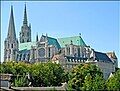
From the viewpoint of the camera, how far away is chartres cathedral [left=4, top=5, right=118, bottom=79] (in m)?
117

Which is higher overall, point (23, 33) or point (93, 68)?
point (23, 33)

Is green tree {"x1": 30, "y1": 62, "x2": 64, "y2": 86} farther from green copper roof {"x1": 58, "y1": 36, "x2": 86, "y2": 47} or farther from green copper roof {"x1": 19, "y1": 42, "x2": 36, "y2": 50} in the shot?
green copper roof {"x1": 19, "y1": 42, "x2": 36, "y2": 50}

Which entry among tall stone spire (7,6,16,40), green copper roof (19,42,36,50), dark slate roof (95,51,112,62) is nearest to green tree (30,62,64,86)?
dark slate roof (95,51,112,62)

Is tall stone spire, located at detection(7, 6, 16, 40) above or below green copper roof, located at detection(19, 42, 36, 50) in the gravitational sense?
above

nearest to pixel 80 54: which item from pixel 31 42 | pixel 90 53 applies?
pixel 90 53

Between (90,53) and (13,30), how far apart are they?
31.8m

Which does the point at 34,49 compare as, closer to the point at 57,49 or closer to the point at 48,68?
the point at 57,49

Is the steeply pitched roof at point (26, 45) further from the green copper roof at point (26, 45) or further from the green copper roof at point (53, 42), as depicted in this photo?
the green copper roof at point (53, 42)

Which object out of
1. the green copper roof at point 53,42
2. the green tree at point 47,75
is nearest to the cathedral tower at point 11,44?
the green copper roof at point 53,42

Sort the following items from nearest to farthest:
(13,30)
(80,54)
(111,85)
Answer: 1. (111,85)
2. (80,54)
3. (13,30)

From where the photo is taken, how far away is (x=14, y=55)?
139 meters

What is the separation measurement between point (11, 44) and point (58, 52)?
21.4 metres

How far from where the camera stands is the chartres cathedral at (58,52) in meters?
117

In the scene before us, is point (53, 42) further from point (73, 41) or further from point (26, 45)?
point (26, 45)
